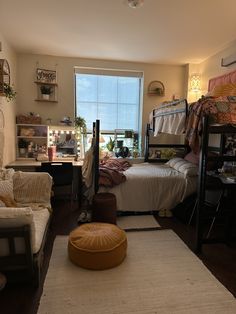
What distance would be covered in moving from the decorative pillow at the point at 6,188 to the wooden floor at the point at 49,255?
0.69m

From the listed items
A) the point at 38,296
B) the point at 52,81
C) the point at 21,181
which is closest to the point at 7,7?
the point at 52,81

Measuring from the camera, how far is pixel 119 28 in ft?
9.43

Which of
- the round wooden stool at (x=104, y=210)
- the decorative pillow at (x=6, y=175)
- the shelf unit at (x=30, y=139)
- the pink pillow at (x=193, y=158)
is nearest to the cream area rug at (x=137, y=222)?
the round wooden stool at (x=104, y=210)

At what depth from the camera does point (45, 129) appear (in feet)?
13.5

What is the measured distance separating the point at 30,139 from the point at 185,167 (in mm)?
2752

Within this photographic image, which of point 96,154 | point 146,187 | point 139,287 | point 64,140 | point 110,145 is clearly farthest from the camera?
point 110,145

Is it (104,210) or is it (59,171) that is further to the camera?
(59,171)

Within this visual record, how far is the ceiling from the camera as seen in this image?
237 cm

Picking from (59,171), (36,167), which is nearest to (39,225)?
(59,171)

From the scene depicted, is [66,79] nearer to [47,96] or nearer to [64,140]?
[47,96]

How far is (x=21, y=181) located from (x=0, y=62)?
142cm

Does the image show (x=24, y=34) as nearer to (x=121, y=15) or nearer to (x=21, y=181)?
(x=121, y=15)

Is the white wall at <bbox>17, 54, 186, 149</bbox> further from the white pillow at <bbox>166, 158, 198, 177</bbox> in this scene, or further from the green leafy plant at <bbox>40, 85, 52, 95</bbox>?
the white pillow at <bbox>166, 158, 198, 177</bbox>

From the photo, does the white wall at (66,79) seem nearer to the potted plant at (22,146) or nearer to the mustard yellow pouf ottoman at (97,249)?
the potted plant at (22,146)
